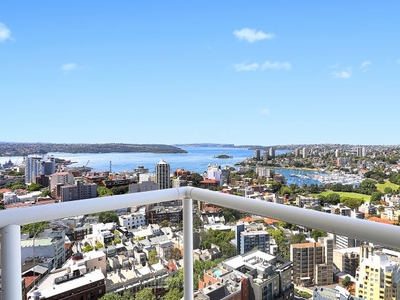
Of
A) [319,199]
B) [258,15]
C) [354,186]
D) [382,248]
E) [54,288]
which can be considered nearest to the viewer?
[382,248]

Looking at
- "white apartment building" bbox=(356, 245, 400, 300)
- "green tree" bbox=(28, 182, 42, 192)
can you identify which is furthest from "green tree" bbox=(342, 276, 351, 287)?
"green tree" bbox=(28, 182, 42, 192)

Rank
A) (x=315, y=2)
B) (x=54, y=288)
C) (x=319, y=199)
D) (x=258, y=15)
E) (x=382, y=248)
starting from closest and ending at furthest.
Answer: (x=382, y=248)
(x=54, y=288)
(x=319, y=199)
(x=315, y=2)
(x=258, y=15)

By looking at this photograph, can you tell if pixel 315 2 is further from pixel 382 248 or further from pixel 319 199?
pixel 382 248

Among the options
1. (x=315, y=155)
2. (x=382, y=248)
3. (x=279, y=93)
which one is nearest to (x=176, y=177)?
(x=315, y=155)

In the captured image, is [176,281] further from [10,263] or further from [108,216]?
[10,263]

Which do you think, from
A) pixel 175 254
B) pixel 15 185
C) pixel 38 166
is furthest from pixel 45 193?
pixel 175 254

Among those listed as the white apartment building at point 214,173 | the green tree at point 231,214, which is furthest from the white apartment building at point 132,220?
the white apartment building at point 214,173

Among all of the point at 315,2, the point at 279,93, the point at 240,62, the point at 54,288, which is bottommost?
the point at 54,288
